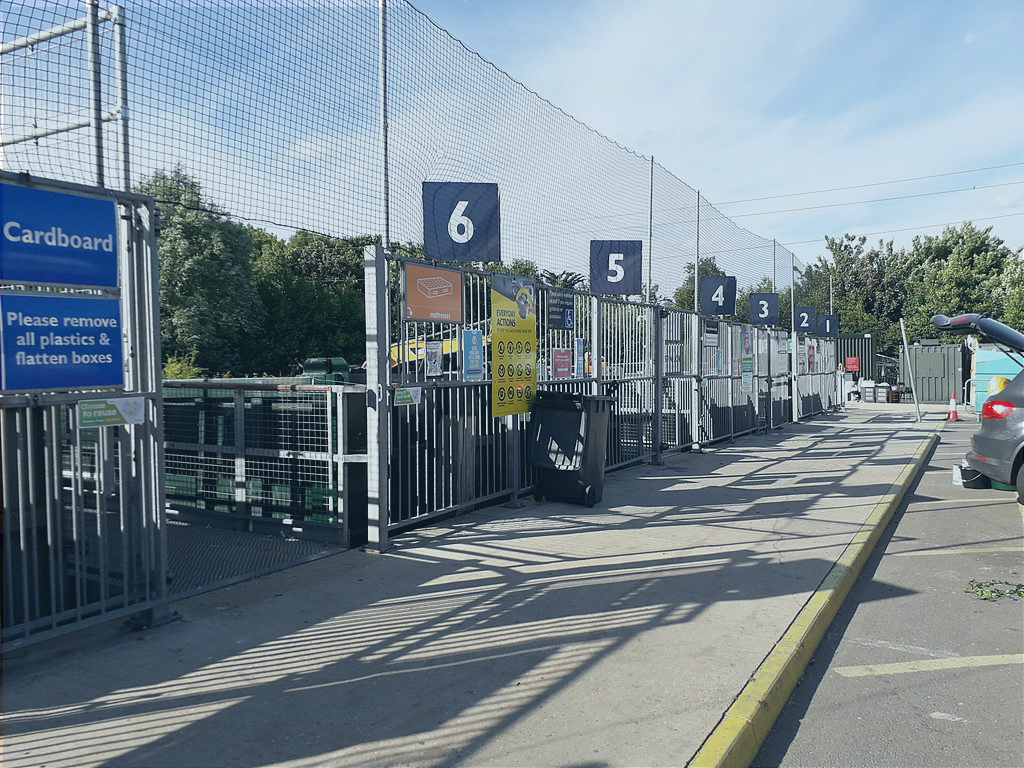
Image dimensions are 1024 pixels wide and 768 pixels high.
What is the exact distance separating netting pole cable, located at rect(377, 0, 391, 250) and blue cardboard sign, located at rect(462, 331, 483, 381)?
1.33 metres

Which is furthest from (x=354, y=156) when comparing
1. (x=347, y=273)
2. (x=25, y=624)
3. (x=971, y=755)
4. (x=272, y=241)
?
(x=272, y=241)

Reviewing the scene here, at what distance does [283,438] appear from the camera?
735 centimetres

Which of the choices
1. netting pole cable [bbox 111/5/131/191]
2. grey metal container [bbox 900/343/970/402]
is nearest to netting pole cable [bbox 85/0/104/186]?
netting pole cable [bbox 111/5/131/191]

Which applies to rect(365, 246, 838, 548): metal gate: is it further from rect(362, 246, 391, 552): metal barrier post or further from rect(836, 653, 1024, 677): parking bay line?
rect(836, 653, 1024, 677): parking bay line

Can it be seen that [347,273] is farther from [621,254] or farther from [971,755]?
[971,755]

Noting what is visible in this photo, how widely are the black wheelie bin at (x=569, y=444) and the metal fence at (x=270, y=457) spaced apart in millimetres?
2662

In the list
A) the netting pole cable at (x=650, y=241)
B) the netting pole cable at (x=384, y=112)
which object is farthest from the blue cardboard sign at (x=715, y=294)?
the netting pole cable at (x=384, y=112)

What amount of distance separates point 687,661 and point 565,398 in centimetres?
478

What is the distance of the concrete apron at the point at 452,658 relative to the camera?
3557 millimetres

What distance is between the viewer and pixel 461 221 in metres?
8.04

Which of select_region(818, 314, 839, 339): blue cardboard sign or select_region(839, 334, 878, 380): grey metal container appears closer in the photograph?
select_region(818, 314, 839, 339): blue cardboard sign

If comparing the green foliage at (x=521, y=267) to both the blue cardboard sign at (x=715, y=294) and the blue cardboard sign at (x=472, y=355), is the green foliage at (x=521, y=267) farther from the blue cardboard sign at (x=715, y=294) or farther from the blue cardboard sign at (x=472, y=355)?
the blue cardboard sign at (x=715, y=294)

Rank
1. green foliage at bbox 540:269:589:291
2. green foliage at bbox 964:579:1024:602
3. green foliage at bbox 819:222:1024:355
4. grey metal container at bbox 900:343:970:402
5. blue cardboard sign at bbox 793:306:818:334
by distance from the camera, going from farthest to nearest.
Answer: green foliage at bbox 819:222:1024:355 < grey metal container at bbox 900:343:970:402 < blue cardboard sign at bbox 793:306:818:334 < green foliage at bbox 540:269:589:291 < green foliage at bbox 964:579:1024:602

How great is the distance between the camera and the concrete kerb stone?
3.50 m
